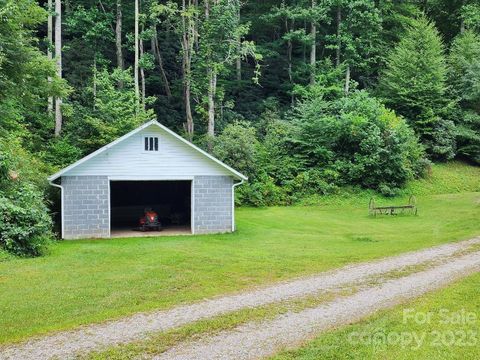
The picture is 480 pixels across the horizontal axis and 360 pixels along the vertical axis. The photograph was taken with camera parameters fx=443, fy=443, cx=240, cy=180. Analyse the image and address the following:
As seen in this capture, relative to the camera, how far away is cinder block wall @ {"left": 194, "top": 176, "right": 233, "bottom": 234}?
1808 cm

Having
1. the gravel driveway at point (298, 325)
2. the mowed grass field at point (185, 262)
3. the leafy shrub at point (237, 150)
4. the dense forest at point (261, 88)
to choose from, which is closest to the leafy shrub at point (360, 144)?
the dense forest at point (261, 88)

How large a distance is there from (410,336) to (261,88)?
3164 centimetres

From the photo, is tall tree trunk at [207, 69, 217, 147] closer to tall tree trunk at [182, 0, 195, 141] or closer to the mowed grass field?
tall tree trunk at [182, 0, 195, 141]

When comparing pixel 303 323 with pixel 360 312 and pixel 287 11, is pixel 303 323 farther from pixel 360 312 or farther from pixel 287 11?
pixel 287 11

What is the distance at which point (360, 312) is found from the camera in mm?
7738

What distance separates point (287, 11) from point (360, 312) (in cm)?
3040

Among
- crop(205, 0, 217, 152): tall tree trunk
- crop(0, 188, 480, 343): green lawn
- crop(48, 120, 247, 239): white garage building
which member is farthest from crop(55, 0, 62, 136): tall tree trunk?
crop(0, 188, 480, 343): green lawn

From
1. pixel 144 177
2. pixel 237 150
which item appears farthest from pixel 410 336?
pixel 237 150

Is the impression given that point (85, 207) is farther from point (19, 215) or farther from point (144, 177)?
point (19, 215)

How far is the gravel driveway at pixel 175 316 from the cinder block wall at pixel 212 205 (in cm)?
770

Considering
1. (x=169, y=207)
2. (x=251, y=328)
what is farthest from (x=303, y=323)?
(x=169, y=207)

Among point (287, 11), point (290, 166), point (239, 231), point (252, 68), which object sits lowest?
point (239, 231)

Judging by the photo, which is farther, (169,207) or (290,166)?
(290,166)

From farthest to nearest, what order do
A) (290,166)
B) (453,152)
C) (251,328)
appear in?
(453,152), (290,166), (251,328)
